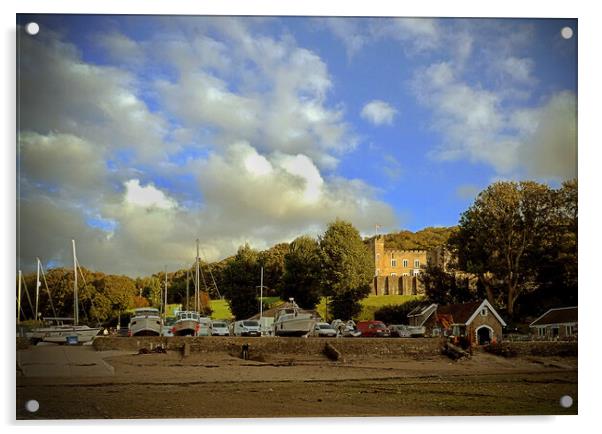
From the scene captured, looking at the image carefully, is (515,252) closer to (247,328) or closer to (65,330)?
(247,328)

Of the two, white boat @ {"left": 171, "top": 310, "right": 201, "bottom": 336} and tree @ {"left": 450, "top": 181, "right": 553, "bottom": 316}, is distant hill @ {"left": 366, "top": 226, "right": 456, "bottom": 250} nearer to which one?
tree @ {"left": 450, "top": 181, "right": 553, "bottom": 316}

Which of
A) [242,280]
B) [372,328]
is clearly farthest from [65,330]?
[372,328]

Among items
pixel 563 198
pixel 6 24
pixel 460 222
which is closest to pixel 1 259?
pixel 6 24

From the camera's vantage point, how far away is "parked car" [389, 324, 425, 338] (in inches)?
419

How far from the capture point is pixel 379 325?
1059 cm

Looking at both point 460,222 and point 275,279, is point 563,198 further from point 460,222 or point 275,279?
point 275,279

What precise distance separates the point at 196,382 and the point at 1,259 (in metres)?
2.95

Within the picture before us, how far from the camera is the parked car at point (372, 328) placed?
10.6 metres

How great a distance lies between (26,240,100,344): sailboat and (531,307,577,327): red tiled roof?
21.5 ft

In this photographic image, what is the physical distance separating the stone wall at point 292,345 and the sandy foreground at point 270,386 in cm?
18

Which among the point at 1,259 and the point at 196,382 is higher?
the point at 1,259

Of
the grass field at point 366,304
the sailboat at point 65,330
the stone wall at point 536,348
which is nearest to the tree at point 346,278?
the grass field at point 366,304

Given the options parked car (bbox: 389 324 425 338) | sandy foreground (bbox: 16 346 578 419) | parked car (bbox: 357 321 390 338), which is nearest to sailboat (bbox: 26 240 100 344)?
sandy foreground (bbox: 16 346 578 419)

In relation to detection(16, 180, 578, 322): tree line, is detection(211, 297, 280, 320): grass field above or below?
below
